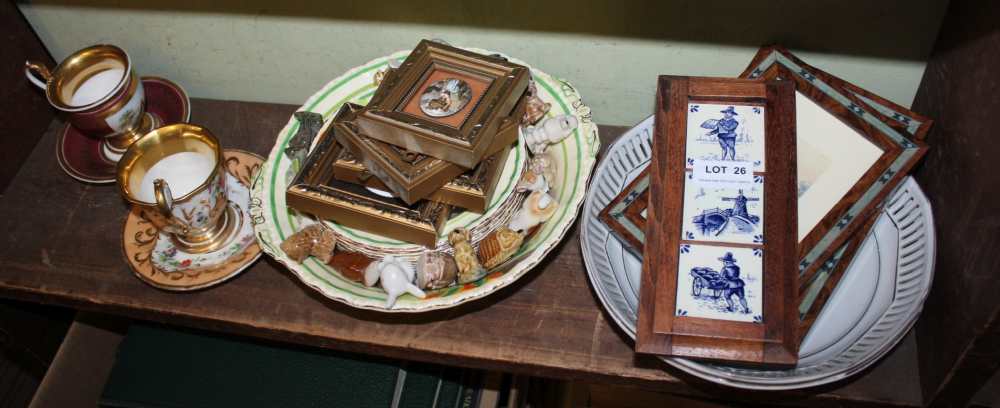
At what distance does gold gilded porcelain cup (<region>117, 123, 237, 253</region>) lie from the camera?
803 mm

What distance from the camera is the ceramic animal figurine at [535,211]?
0.75 meters

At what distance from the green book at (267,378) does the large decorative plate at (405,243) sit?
206 mm

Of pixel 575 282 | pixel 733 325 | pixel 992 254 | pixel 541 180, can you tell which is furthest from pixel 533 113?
pixel 992 254

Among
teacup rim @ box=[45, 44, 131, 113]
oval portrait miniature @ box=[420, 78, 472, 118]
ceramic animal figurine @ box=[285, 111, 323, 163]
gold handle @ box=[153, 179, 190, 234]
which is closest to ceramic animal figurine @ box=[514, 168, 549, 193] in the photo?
oval portrait miniature @ box=[420, 78, 472, 118]

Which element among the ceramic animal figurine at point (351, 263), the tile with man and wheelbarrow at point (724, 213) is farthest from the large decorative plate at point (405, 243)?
the tile with man and wheelbarrow at point (724, 213)

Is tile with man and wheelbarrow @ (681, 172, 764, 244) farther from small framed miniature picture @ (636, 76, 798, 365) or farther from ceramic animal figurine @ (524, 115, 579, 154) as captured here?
ceramic animal figurine @ (524, 115, 579, 154)

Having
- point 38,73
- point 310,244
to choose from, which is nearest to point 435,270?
point 310,244

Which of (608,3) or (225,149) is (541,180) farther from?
(225,149)

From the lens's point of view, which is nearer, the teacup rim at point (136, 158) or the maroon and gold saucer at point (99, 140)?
the teacup rim at point (136, 158)

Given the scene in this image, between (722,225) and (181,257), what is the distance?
22.8 inches

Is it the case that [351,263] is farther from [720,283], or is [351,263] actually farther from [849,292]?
[849,292]

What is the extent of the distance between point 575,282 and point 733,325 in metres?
0.21

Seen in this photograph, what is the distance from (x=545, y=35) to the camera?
86 centimetres

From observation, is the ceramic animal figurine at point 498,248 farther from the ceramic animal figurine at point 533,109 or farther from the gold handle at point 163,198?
the gold handle at point 163,198
